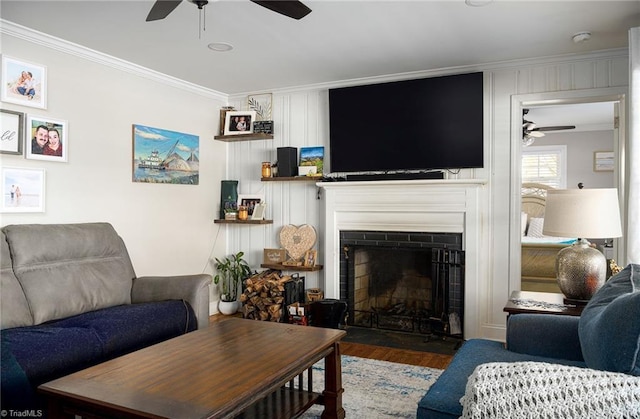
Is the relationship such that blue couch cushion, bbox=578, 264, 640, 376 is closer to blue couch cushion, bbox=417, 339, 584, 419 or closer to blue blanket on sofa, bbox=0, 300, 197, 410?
blue couch cushion, bbox=417, 339, 584, 419

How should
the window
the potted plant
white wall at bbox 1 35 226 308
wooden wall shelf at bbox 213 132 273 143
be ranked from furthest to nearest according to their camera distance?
1. the window
2. the potted plant
3. wooden wall shelf at bbox 213 132 273 143
4. white wall at bbox 1 35 226 308

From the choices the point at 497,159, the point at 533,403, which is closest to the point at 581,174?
the point at 497,159

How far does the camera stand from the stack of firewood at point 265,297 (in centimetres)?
445

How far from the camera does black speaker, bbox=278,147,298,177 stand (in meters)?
4.76

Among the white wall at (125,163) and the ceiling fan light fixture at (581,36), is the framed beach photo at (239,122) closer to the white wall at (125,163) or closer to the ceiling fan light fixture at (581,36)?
the white wall at (125,163)

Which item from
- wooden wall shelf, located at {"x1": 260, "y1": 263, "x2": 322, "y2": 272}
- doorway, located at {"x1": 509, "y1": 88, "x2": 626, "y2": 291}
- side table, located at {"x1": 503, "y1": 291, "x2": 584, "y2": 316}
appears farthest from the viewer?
wooden wall shelf, located at {"x1": 260, "y1": 263, "x2": 322, "y2": 272}

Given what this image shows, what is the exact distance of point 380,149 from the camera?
4.39m

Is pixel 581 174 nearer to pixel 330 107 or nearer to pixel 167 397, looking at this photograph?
pixel 330 107

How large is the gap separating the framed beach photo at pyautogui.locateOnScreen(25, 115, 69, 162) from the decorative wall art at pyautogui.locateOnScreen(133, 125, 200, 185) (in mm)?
681

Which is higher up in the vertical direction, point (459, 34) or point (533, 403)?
point (459, 34)

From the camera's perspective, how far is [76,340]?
8.20 feet

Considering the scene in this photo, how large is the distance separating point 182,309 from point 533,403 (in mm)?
Result: 2638

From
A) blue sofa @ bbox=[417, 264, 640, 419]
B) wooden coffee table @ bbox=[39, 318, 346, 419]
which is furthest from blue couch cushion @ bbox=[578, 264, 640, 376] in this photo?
wooden coffee table @ bbox=[39, 318, 346, 419]

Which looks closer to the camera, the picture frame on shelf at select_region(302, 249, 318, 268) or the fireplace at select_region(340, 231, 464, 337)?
the fireplace at select_region(340, 231, 464, 337)
